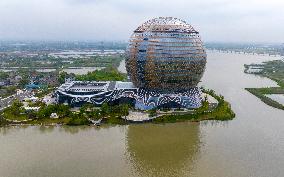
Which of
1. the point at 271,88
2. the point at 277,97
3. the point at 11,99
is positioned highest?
the point at 271,88

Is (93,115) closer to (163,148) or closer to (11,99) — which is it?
(163,148)

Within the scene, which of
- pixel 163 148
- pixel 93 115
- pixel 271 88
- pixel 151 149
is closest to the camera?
pixel 151 149

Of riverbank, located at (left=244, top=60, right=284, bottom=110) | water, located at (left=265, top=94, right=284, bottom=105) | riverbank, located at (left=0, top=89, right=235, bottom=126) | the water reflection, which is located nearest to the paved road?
riverbank, located at (left=0, top=89, right=235, bottom=126)

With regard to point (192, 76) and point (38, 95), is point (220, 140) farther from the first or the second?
point (38, 95)

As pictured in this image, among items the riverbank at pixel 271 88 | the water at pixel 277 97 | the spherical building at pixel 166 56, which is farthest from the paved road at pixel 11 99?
the water at pixel 277 97

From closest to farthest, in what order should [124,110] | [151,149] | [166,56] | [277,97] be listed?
[151,149]
[124,110]
[166,56]
[277,97]

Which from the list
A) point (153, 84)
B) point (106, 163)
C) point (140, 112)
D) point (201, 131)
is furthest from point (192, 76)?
point (106, 163)

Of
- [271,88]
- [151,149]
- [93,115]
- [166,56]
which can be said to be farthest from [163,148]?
[271,88]

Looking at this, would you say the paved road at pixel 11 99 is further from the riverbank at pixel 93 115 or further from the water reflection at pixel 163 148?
the water reflection at pixel 163 148
